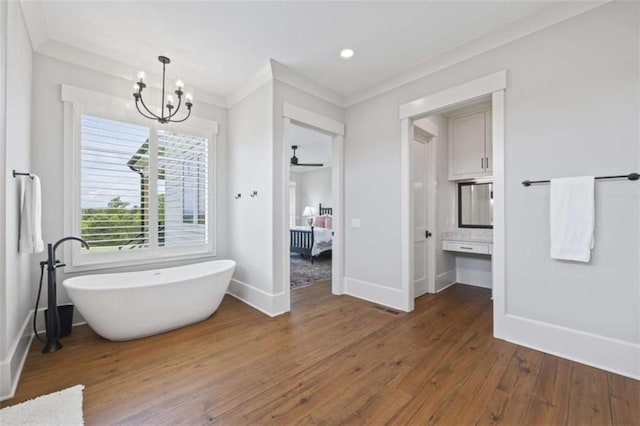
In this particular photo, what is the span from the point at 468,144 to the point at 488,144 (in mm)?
282

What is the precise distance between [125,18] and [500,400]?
13.6ft

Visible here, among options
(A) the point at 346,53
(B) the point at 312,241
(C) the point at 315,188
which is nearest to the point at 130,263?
(A) the point at 346,53

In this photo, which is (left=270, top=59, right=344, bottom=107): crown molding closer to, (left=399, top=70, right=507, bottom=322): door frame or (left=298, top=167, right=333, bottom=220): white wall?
(left=399, top=70, right=507, bottom=322): door frame

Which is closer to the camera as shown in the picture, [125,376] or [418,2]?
[125,376]

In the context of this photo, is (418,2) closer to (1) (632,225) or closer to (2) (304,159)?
(1) (632,225)

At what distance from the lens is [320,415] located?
1622 mm

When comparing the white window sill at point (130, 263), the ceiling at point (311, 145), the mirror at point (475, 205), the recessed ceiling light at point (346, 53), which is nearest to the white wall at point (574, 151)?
the recessed ceiling light at point (346, 53)

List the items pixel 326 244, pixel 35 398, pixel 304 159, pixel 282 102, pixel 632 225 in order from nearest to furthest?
pixel 35 398
pixel 632 225
pixel 282 102
pixel 326 244
pixel 304 159

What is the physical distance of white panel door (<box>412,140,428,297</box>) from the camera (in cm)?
385

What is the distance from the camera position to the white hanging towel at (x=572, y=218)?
212 cm

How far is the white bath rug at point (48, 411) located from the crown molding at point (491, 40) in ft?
13.4

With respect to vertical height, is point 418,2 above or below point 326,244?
above

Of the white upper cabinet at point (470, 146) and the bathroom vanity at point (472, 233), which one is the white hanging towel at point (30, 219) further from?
the white upper cabinet at point (470, 146)

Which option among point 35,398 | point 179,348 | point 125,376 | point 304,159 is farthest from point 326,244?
point 35,398
